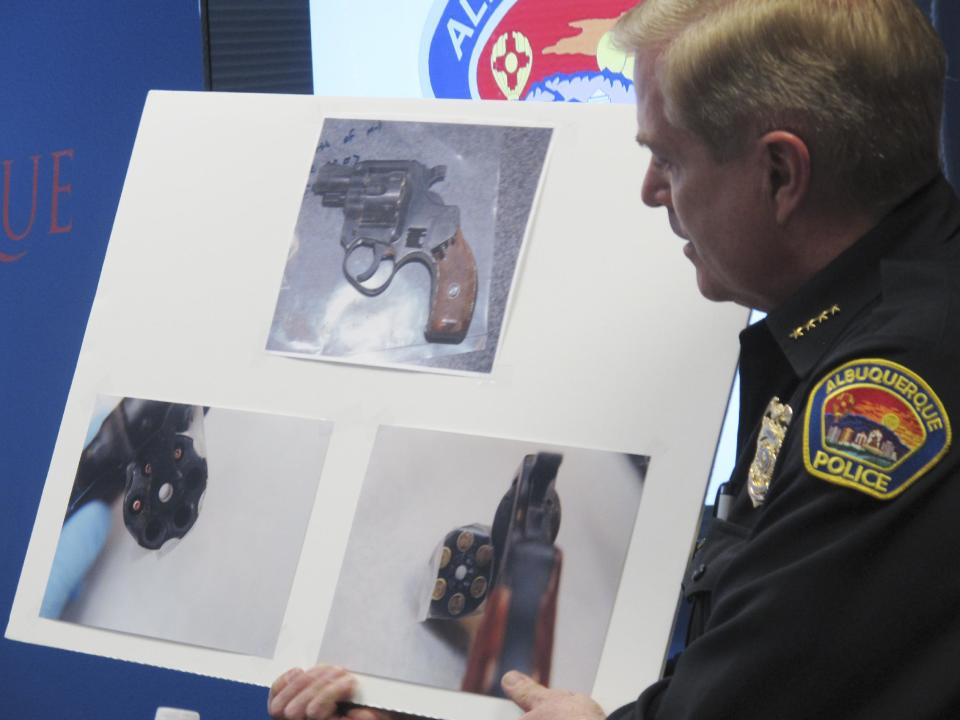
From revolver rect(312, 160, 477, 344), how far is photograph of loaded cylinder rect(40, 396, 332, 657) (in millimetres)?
172

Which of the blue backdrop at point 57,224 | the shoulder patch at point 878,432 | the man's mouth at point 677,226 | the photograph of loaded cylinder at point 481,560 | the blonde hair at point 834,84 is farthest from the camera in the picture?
the blue backdrop at point 57,224

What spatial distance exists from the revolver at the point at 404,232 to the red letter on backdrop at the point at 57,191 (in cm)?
183

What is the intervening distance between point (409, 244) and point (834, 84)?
1.80ft

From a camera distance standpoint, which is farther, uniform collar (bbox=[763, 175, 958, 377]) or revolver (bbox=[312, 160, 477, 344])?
revolver (bbox=[312, 160, 477, 344])

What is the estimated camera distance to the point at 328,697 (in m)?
1.21

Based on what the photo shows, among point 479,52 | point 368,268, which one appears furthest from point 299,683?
point 479,52

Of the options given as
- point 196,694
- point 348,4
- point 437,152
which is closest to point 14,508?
point 196,694

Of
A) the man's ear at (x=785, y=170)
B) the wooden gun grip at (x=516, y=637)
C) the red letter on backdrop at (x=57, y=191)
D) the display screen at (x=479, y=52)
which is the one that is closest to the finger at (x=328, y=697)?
the wooden gun grip at (x=516, y=637)

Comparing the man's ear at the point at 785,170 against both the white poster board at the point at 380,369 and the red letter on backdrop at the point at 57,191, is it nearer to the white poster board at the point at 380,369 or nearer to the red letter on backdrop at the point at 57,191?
the white poster board at the point at 380,369

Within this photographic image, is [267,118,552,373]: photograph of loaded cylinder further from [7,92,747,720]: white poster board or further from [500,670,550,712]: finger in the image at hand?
[500,670,550,712]: finger

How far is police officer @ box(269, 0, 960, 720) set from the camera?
0.81 m

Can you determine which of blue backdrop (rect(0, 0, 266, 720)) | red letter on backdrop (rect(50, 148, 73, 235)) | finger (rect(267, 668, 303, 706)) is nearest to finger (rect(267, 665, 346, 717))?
finger (rect(267, 668, 303, 706))

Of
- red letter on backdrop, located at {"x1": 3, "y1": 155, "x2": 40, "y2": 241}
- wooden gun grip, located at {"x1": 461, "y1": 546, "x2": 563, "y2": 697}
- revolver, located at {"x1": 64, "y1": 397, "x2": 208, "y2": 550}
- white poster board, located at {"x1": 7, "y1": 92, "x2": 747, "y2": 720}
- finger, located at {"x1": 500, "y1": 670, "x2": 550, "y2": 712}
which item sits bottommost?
finger, located at {"x1": 500, "y1": 670, "x2": 550, "y2": 712}

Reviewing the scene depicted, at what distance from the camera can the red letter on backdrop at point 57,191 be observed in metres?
3.04
